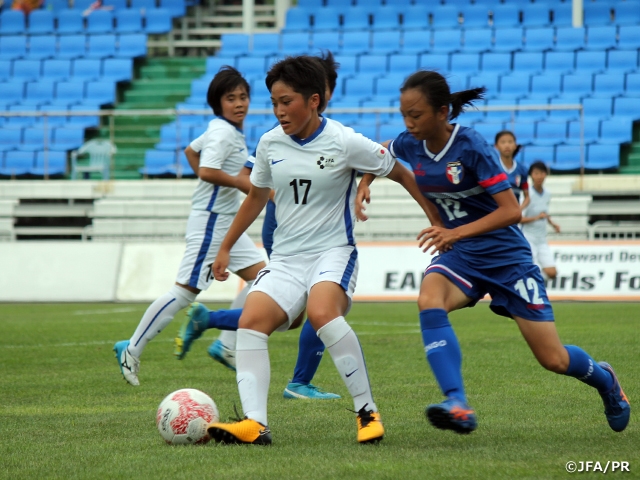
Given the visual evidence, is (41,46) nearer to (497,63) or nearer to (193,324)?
(497,63)

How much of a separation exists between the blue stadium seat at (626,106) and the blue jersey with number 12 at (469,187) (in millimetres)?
17671

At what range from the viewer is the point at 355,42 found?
25422 millimetres


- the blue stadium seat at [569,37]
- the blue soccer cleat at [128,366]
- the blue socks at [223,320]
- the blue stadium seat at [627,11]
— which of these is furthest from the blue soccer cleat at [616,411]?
the blue stadium seat at [627,11]

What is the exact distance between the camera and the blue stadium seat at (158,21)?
27.1 metres

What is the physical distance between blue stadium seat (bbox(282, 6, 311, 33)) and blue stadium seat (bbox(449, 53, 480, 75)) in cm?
494

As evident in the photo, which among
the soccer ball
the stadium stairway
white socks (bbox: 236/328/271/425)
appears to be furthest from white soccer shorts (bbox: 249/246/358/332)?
the stadium stairway

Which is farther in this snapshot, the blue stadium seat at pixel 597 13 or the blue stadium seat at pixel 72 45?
the blue stadium seat at pixel 72 45

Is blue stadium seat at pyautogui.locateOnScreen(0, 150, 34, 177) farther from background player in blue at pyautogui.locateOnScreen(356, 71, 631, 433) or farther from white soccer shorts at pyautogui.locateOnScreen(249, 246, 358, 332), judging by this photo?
background player in blue at pyautogui.locateOnScreen(356, 71, 631, 433)

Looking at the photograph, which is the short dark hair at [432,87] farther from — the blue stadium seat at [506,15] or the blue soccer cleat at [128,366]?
the blue stadium seat at [506,15]

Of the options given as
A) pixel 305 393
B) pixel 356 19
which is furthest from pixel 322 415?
pixel 356 19

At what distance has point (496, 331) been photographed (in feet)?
36.0

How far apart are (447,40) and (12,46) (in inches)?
479

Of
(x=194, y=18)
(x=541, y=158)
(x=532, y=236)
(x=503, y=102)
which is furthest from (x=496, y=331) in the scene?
(x=194, y=18)

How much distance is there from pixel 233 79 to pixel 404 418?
130 inches
